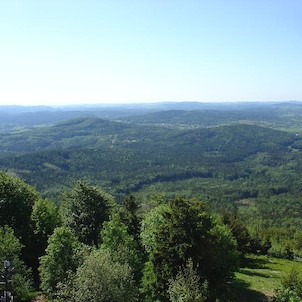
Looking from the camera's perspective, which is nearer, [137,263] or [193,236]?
[193,236]

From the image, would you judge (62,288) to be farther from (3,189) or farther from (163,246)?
(3,189)

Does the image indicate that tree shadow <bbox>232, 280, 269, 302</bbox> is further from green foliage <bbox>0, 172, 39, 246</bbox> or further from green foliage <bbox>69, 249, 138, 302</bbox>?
green foliage <bbox>0, 172, 39, 246</bbox>

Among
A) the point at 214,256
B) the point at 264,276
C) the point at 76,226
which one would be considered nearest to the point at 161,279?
the point at 214,256

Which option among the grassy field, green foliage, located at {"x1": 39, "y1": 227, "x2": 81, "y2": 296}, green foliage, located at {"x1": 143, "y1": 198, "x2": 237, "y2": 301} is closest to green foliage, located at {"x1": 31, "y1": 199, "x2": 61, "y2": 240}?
green foliage, located at {"x1": 39, "y1": 227, "x2": 81, "y2": 296}

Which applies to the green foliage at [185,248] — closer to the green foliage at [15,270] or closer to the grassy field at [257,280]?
the grassy field at [257,280]

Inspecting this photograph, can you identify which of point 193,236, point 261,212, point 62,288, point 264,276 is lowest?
point 261,212

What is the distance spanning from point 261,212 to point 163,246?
16209cm

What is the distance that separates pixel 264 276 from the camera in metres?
55.2

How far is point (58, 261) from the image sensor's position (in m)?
36.4

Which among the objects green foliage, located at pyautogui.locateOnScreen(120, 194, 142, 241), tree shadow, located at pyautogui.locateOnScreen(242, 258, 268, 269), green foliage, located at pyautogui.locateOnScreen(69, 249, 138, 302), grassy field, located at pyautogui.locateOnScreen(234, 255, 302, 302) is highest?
green foliage, located at pyautogui.locateOnScreen(69, 249, 138, 302)

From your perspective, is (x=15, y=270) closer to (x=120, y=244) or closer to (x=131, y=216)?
(x=120, y=244)

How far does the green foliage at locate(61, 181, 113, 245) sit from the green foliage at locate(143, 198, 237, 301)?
1507cm

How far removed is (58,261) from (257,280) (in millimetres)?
28240

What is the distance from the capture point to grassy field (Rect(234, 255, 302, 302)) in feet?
140
